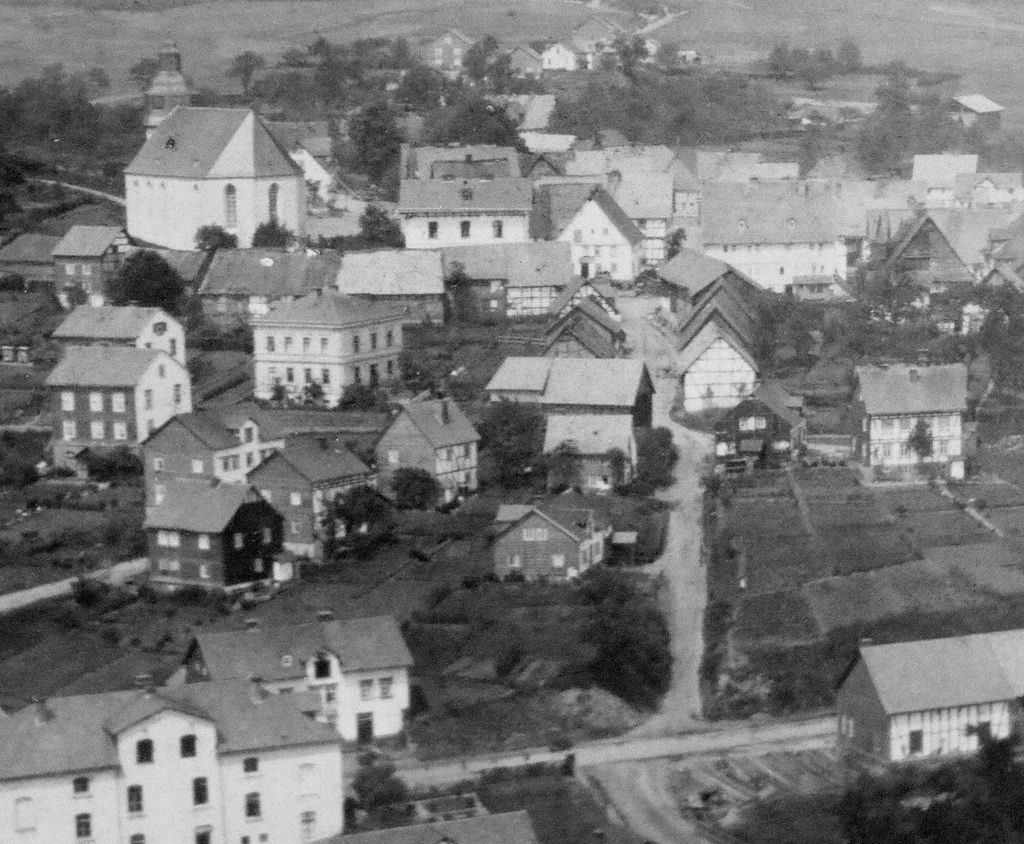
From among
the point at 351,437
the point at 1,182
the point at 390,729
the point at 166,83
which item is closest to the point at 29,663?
the point at 390,729

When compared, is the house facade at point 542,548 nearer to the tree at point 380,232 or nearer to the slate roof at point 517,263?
the slate roof at point 517,263

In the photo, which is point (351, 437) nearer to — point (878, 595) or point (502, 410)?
point (502, 410)

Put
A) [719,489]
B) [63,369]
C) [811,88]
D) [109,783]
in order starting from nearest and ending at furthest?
[109,783]
[719,489]
[63,369]
[811,88]

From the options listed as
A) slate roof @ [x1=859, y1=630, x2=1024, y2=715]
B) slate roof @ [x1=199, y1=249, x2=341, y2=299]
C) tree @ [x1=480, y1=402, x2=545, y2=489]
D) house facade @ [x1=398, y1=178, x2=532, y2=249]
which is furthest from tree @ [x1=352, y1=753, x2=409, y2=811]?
house facade @ [x1=398, y1=178, x2=532, y2=249]

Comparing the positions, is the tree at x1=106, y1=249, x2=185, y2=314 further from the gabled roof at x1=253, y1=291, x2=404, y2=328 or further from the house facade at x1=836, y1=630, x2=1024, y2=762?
the house facade at x1=836, y1=630, x2=1024, y2=762

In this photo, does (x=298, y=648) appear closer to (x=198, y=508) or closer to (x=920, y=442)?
(x=198, y=508)
